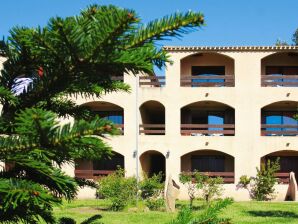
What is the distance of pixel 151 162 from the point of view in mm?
32562

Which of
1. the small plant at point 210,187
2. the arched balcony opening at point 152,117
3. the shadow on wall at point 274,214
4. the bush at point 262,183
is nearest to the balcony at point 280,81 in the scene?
the bush at point 262,183

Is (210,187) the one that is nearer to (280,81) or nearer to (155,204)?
(155,204)

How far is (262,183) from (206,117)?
5.89 meters

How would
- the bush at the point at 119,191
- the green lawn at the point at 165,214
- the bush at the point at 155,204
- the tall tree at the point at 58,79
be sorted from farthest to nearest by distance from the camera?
the bush at the point at 119,191, the bush at the point at 155,204, the green lawn at the point at 165,214, the tall tree at the point at 58,79

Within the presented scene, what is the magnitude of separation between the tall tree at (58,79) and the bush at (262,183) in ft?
84.0

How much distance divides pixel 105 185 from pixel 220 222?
1983cm

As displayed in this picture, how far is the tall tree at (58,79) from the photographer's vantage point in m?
1.39

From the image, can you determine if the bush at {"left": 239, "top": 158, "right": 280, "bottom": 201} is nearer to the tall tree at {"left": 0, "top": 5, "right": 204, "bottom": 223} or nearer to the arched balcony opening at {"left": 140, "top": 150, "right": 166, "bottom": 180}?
the arched balcony opening at {"left": 140, "top": 150, "right": 166, "bottom": 180}

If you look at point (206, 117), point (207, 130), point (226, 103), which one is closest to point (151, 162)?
point (206, 117)

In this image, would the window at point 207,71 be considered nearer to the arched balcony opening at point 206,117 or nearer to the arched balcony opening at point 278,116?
the arched balcony opening at point 206,117

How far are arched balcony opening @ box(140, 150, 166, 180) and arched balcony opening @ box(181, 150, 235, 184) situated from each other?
1745mm

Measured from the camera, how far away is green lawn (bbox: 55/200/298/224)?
17188 millimetres

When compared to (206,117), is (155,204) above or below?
below

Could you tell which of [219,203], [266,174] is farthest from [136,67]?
[266,174]
